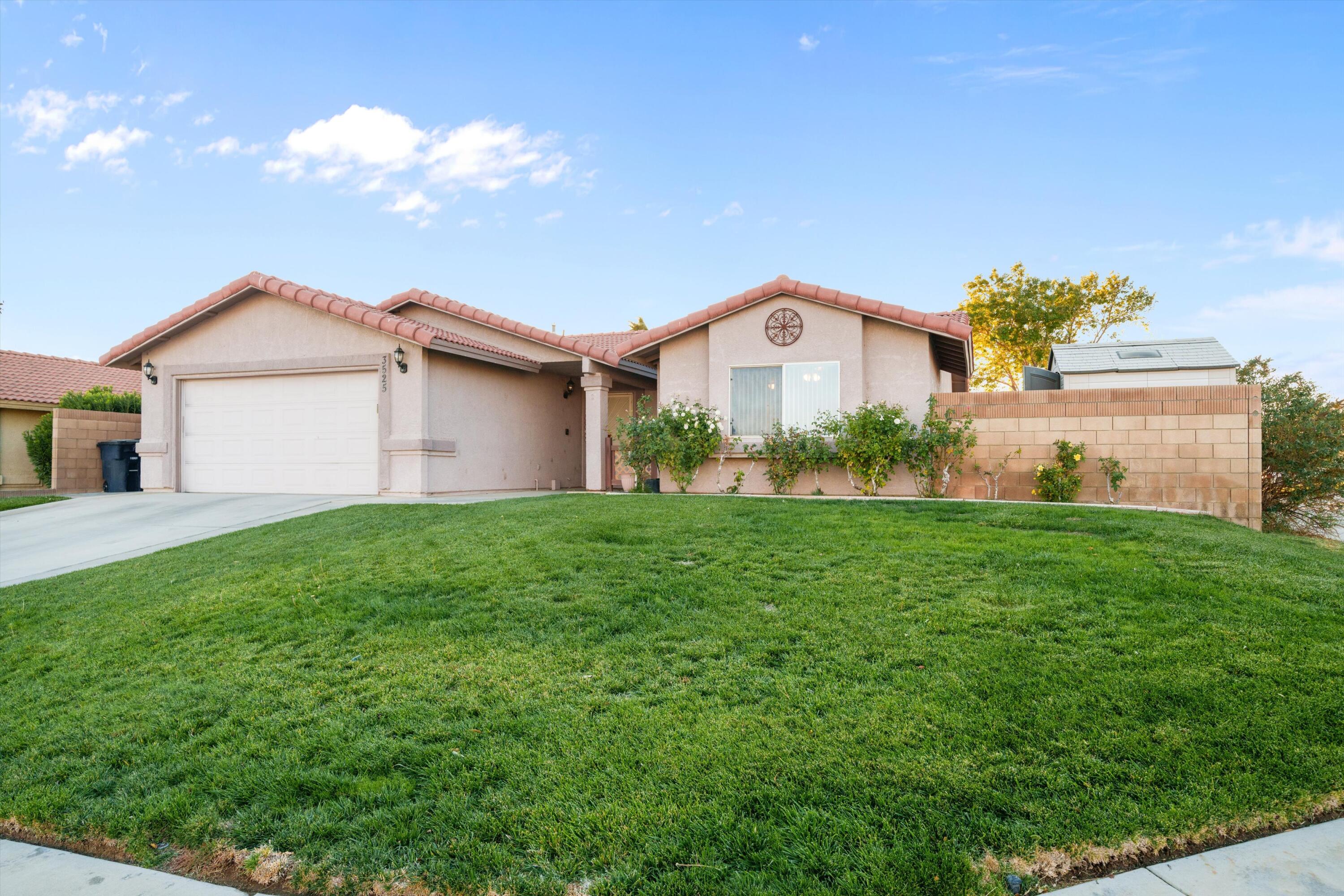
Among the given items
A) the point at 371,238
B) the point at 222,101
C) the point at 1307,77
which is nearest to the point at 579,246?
the point at 371,238

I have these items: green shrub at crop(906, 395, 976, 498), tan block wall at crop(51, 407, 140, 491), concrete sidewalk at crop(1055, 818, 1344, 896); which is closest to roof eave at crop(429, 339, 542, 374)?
green shrub at crop(906, 395, 976, 498)

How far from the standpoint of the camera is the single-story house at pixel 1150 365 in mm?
14570

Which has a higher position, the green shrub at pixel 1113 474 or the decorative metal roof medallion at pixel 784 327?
the decorative metal roof medallion at pixel 784 327

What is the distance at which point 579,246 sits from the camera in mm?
20172

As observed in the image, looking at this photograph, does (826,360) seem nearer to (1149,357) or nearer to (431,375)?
(431,375)

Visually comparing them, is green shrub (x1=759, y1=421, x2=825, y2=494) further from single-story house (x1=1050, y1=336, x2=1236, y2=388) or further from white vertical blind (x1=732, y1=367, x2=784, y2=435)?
single-story house (x1=1050, y1=336, x2=1236, y2=388)

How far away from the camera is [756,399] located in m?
12.9

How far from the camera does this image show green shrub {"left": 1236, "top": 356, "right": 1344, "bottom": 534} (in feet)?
38.3

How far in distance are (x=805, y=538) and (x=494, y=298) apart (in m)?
14.9

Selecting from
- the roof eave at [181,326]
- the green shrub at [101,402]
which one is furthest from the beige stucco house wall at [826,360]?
the green shrub at [101,402]

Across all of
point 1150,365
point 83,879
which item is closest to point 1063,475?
point 1150,365

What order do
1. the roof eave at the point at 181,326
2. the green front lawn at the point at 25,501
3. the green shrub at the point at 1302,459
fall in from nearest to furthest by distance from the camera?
the green shrub at the point at 1302,459 → the green front lawn at the point at 25,501 → the roof eave at the point at 181,326

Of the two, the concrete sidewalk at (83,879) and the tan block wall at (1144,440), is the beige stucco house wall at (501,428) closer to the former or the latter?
the tan block wall at (1144,440)

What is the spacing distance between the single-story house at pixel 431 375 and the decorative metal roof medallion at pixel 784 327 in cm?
2
